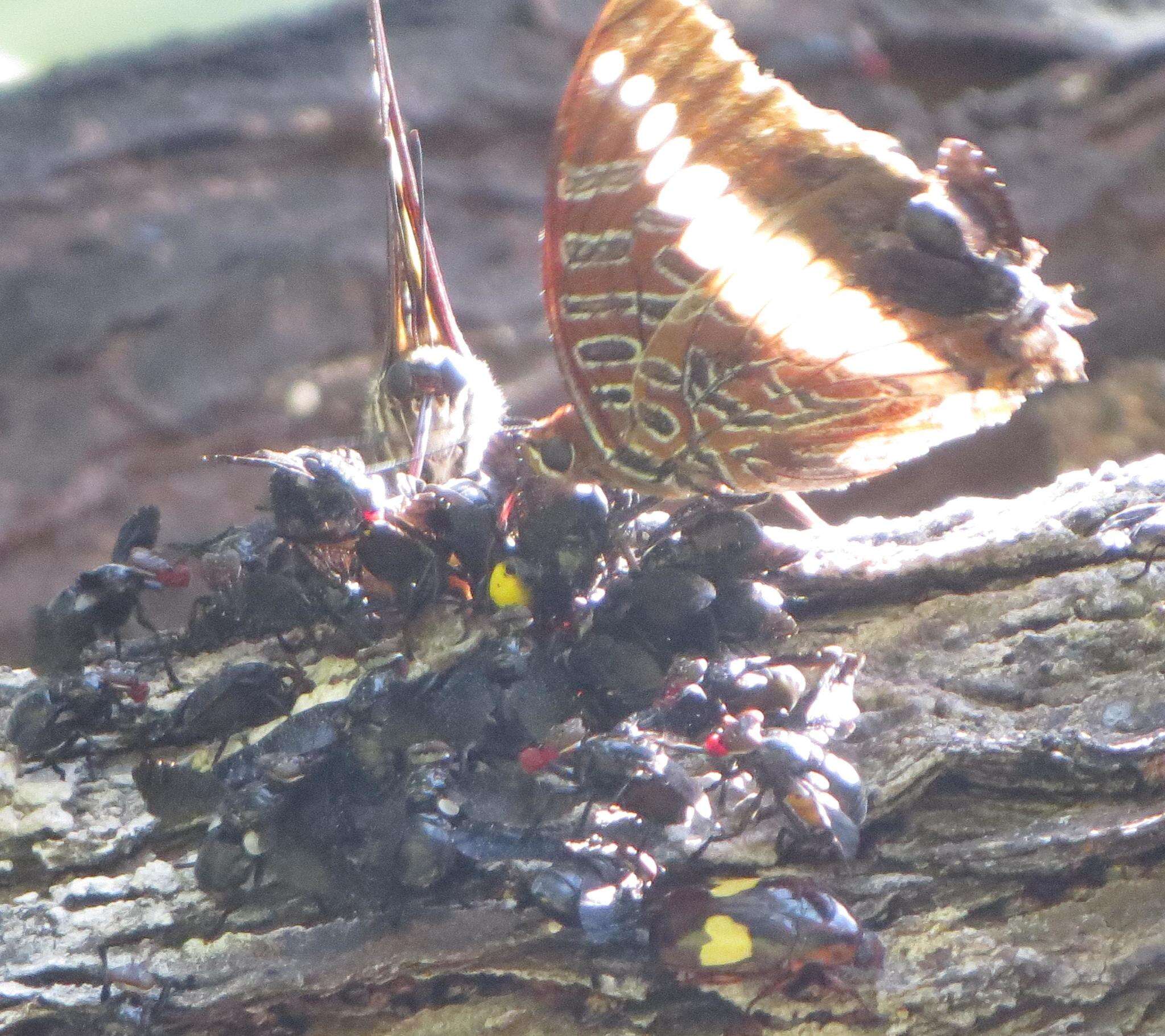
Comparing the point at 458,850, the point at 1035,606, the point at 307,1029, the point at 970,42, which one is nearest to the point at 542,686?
the point at 458,850

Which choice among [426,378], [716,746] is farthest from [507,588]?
[426,378]

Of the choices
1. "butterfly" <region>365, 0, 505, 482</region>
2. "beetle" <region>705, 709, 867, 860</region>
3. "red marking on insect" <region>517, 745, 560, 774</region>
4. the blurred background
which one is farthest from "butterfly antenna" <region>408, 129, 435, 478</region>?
the blurred background

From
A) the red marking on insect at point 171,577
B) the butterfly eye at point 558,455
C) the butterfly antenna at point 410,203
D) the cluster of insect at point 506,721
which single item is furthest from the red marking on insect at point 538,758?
the butterfly antenna at point 410,203

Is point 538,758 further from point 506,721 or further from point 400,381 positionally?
point 400,381

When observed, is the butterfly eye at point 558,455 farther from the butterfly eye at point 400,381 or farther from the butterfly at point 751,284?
the butterfly eye at point 400,381

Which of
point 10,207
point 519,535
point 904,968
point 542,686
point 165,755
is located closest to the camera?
point 904,968

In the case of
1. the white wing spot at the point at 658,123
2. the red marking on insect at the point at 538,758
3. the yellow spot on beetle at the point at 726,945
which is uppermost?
the white wing spot at the point at 658,123

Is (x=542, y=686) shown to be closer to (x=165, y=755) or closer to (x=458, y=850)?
(x=458, y=850)
